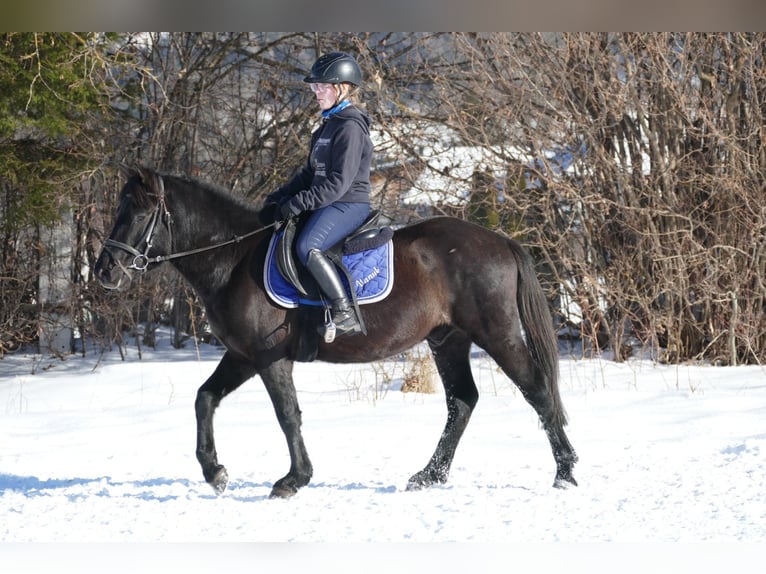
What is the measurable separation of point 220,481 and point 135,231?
1.60m

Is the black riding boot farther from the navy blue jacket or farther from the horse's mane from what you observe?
the horse's mane

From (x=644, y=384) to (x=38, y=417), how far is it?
6.32 meters

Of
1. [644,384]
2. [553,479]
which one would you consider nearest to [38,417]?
[553,479]

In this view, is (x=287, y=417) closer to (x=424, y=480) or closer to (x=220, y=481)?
(x=220, y=481)

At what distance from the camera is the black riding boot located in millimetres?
5328

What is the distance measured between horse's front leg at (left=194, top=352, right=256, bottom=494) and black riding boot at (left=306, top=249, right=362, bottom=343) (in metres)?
0.67

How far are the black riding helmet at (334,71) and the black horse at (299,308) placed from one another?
3.07 ft

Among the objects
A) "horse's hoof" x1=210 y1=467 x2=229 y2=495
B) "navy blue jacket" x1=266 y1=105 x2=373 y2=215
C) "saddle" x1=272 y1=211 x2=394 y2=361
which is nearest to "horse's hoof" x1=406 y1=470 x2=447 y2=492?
"saddle" x1=272 y1=211 x2=394 y2=361

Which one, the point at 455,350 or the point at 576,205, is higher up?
the point at 576,205

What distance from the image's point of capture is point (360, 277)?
5.50m

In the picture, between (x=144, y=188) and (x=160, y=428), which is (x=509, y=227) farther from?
(x=144, y=188)

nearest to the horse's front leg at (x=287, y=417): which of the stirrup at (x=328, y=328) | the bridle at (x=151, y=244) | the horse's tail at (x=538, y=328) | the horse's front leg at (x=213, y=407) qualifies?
the horse's front leg at (x=213, y=407)

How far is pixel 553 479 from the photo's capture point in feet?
19.8

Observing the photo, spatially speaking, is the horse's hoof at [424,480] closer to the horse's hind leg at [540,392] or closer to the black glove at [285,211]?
the horse's hind leg at [540,392]
